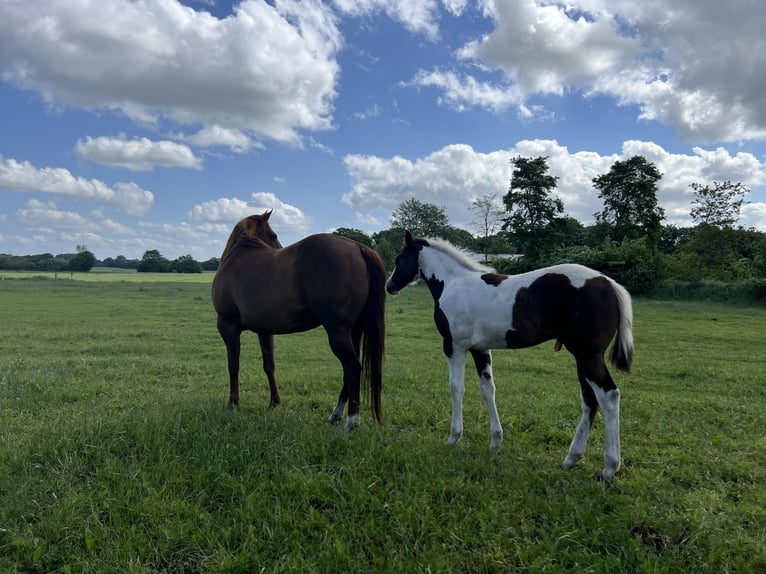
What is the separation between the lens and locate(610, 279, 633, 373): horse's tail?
3641mm

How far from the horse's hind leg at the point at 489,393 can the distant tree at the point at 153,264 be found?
7402 centimetres

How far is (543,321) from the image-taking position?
3.80 meters

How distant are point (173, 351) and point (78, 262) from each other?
236ft

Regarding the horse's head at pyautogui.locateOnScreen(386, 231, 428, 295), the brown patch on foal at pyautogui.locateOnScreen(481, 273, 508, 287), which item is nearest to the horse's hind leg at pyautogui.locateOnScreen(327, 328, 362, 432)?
the horse's head at pyautogui.locateOnScreen(386, 231, 428, 295)

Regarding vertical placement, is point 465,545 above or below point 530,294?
below

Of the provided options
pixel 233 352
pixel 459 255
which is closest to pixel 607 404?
pixel 459 255

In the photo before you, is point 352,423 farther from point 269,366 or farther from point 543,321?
point 543,321

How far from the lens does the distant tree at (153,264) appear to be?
70250mm

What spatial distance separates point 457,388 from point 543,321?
1081 millimetres

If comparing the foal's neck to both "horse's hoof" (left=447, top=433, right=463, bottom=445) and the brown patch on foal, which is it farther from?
"horse's hoof" (left=447, top=433, right=463, bottom=445)

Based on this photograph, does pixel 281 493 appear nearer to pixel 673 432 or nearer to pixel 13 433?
pixel 13 433

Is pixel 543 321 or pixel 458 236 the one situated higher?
pixel 458 236

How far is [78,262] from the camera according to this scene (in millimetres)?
68625

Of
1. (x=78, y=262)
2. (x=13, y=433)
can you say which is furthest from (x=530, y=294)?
(x=78, y=262)
